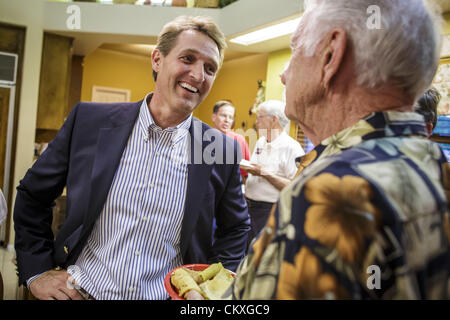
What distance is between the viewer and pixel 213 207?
1.35 m

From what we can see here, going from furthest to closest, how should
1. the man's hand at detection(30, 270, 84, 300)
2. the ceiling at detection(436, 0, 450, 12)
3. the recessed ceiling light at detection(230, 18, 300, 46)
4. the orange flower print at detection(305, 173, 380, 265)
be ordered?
the recessed ceiling light at detection(230, 18, 300, 46) → the ceiling at detection(436, 0, 450, 12) → the man's hand at detection(30, 270, 84, 300) → the orange flower print at detection(305, 173, 380, 265)

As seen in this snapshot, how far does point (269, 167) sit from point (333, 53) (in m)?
2.55

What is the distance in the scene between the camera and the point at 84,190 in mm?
1200

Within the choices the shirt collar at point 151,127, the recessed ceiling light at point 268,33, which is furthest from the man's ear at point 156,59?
the recessed ceiling light at point 268,33

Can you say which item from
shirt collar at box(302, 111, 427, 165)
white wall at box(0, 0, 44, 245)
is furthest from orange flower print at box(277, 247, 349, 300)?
white wall at box(0, 0, 44, 245)

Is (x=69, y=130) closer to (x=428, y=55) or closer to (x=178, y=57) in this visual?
(x=178, y=57)

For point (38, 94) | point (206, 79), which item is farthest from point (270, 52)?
point (206, 79)

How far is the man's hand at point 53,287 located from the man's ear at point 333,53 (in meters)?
1.06

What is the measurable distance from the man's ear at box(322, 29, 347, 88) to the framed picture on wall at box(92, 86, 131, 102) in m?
7.11

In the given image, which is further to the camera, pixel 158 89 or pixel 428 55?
pixel 158 89

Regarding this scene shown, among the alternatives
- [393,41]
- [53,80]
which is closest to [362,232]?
[393,41]

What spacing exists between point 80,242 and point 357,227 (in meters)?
1.02

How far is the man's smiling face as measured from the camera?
4.36 feet

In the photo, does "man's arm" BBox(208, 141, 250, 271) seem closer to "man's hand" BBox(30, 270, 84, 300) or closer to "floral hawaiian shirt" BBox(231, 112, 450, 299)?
"man's hand" BBox(30, 270, 84, 300)
